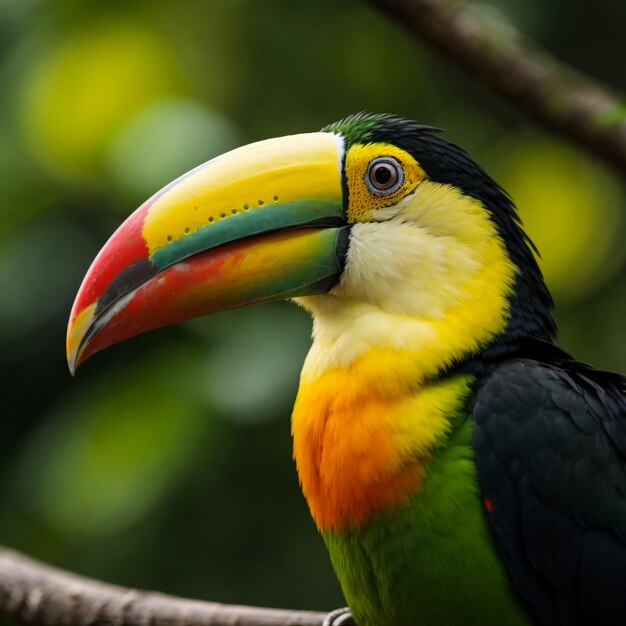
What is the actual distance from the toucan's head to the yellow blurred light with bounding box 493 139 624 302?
10.0 ft

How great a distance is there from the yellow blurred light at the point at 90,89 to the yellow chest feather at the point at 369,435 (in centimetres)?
301

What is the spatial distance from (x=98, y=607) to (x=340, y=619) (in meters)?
0.79

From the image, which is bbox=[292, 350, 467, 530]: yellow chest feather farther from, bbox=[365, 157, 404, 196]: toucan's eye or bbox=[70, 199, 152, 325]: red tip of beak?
bbox=[70, 199, 152, 325]: red tip of beak

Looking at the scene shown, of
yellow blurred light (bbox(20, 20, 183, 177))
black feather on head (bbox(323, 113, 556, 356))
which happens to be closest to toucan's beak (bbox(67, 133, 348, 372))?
black feather on head (bbox(323, 113, 556, 356))

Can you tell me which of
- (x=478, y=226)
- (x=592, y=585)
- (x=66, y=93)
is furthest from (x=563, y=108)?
(x=66, y=93)

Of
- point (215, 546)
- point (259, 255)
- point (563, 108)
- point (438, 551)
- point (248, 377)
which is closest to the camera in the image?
point (438, 551)

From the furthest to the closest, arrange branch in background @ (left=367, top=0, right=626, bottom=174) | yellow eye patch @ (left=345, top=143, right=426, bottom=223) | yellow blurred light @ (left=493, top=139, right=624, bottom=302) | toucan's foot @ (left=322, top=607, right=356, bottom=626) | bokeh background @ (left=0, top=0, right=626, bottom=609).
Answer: yellow blurred light @ (left=493, top=139, right=624, bottom=302), bokeh background @ (left=0, top=0, right=626, bottom=609), branch in background @ (left=367, top=0, right=626, bottom=174), toucan's foot @ (left=322, top=607, right=356, bottom=626), yellow eye patch @ (left=345, top=143, right=426, bottom=223)

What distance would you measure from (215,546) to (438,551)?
3092mm

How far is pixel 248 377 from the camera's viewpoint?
4730mm

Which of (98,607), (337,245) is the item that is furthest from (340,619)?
(337,245)

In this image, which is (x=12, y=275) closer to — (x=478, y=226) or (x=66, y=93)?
(x=66, y=93)

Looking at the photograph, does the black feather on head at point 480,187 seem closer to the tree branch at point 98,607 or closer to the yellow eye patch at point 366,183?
the yellow eye patch at point 366,183

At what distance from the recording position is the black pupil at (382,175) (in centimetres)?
281

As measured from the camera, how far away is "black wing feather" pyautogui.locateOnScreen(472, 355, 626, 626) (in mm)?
2605
